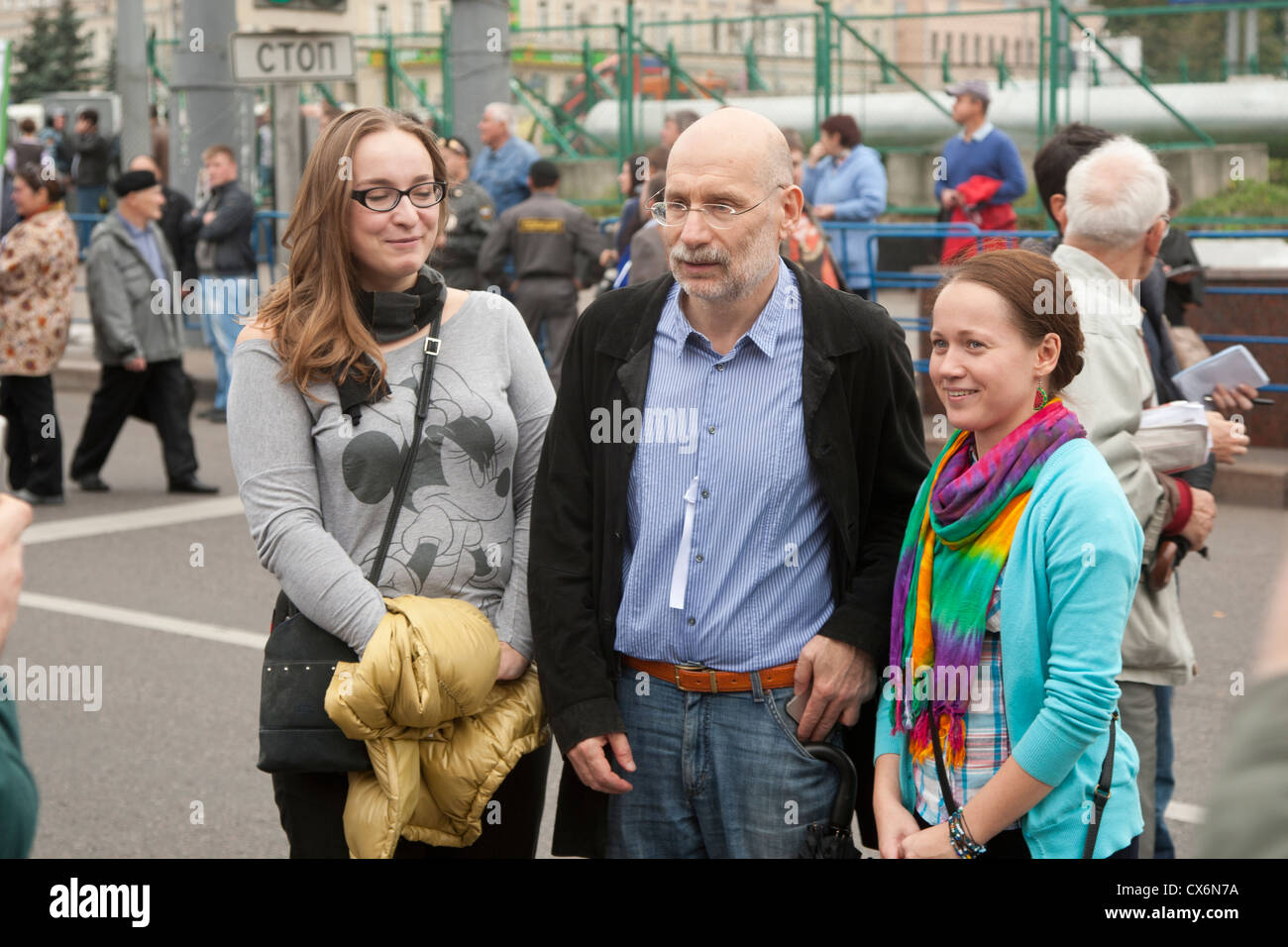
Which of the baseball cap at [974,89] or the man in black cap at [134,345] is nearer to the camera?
the man in black cap at [134,345]

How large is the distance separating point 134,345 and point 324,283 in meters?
7.90

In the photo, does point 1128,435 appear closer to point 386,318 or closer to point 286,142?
point 386,318

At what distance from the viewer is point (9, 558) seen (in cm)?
A: 179

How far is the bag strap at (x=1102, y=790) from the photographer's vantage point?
2607 millimetres

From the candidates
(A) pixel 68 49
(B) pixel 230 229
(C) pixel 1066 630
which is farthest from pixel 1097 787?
(A) pixel 68 49

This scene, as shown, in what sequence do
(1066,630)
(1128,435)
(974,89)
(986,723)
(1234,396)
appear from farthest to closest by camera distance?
1. (974,89)
2. (1234,396)
3. (1128,435)
4. (986,723)
5. (1066,630)

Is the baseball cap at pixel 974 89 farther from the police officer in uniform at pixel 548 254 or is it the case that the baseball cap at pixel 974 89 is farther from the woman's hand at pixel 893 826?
the woman's hand at pixel 893 826

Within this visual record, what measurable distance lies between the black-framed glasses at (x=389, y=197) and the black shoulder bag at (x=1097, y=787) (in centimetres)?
134

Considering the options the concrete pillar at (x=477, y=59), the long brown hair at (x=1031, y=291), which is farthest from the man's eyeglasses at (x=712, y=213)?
the concrete pillar at (x=477, y=59)

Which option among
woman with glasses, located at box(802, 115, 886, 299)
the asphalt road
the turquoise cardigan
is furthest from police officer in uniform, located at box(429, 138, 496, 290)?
the turquoise cardigan

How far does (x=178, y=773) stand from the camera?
17.6 feet
